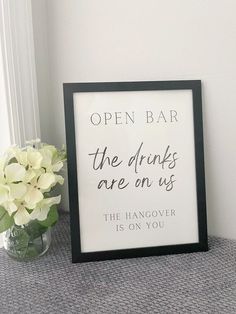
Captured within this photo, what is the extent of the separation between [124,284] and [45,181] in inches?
10.9

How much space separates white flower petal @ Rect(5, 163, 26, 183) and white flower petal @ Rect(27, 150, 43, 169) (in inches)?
1.3

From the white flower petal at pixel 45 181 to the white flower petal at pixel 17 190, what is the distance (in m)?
0.04

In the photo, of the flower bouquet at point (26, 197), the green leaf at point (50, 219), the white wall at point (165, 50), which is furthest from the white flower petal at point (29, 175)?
the white wall at point (165, 50)

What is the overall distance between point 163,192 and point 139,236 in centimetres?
Answer: 12

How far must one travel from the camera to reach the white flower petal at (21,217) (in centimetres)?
81

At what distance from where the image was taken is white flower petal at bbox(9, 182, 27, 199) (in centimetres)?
79

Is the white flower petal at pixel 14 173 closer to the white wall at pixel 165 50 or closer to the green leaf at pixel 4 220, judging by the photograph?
the green leaf at pixel 4 220

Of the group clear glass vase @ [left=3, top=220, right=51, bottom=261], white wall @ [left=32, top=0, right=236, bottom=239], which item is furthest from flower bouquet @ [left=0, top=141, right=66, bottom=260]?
white wall @ [left=32, top=0, right=236, bottom=239]

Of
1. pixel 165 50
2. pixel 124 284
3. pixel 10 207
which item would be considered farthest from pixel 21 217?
pixel 165 50

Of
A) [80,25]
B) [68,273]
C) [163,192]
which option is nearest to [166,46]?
[80,25]

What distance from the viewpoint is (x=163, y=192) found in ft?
2.99

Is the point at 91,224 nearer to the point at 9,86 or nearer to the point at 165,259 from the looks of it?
the point at 165,259

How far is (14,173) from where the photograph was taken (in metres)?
0.80

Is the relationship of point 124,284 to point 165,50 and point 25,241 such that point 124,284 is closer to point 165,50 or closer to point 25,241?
point 25,241
